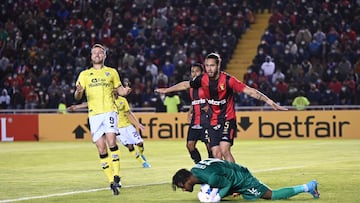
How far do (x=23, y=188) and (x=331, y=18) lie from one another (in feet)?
79.4

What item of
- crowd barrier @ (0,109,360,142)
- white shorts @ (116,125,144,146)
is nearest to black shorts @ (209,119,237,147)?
white shorts @ (116,125,144,146)

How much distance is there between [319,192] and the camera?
14.7 meters

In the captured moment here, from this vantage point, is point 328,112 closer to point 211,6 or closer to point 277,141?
point 277,141

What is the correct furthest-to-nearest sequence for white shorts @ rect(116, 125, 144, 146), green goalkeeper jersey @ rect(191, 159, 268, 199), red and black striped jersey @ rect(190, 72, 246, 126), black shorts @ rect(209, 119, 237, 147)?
A: white shorts @ rect(116, 125, 144, 146)
black shorts @ rect(209, 119, 237, 147)
red and black striped jersey @ rect(190, 72, 246, 126)
green goalkeeper jersey @ rect(191, 159, 268, 199)

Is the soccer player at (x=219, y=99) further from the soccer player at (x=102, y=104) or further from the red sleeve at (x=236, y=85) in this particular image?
the soccer player at (x=102, y=104)

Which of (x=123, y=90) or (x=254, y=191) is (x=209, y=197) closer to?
(x=254, y=191)

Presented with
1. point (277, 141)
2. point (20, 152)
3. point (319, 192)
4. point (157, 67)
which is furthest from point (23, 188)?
point (157, 67)

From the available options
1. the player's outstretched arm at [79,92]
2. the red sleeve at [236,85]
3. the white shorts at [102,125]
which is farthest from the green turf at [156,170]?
the red sleeve at [236,85]

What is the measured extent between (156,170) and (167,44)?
20.3m

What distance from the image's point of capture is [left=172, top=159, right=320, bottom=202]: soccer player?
1274 centimetres

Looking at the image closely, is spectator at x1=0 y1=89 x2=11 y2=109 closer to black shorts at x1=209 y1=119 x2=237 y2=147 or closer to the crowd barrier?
the crowd barrier

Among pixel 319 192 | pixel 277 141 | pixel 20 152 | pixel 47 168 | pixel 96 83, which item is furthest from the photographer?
pixel 277 141

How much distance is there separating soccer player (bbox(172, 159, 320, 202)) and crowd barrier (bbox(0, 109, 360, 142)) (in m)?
20.8

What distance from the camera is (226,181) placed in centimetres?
1309
